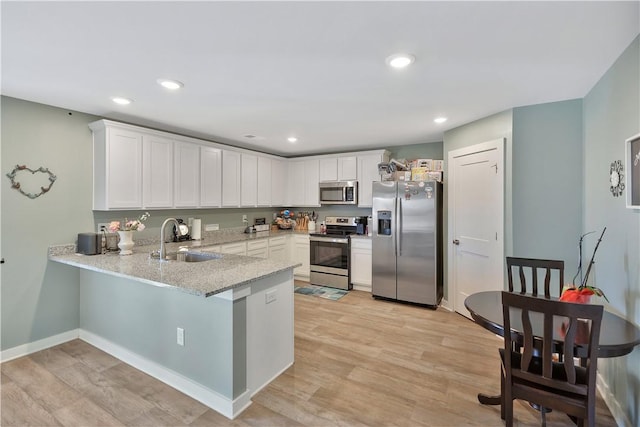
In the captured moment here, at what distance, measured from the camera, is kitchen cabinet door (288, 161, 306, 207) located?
5.58 metres

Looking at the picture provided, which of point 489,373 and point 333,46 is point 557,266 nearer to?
point 489,373

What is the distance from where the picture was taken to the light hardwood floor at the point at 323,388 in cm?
197

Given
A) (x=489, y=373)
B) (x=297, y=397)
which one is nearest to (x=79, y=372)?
(x=297, y=397)

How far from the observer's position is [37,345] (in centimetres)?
289

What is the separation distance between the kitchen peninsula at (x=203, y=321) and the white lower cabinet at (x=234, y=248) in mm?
1331

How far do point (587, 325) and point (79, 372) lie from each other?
12.2ft

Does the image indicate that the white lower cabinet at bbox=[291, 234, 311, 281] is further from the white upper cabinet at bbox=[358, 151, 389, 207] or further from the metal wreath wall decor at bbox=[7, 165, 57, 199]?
the metal wreath wall decor at bbox=[7, 165, 57, 199]

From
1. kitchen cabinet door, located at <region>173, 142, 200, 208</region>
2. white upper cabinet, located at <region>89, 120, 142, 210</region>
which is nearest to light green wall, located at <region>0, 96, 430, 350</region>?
white upper cabinet, located at <region>89, 120, 142, 210</region>

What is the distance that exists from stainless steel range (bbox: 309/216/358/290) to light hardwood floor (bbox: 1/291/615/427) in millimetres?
1579

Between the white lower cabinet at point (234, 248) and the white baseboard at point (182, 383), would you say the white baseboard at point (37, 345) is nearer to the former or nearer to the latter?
the white baseboard at point (182, 383)

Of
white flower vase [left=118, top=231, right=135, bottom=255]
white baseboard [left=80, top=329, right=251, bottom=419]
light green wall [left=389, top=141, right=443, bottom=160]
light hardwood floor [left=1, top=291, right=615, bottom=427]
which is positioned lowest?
light hardwood floor [left=1, top=291, right=615, bottom=427]

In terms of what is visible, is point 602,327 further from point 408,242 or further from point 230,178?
point 230,178

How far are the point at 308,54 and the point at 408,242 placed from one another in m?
2.91

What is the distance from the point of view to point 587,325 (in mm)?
1696
